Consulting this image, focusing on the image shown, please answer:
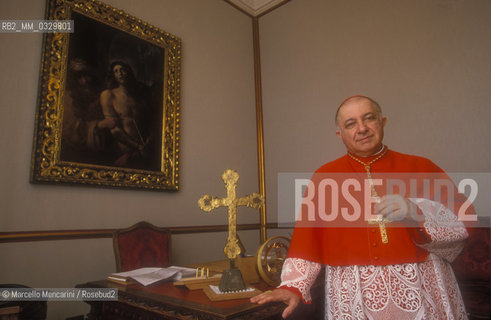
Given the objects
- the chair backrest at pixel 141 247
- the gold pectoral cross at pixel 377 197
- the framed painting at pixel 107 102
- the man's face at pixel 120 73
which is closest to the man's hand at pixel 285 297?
the gold pectoral cross at pixel 377 197

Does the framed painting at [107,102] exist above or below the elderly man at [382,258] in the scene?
above

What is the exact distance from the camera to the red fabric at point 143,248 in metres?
2.72

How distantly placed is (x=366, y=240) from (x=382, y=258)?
100 mm

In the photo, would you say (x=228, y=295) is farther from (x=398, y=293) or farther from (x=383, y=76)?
(x=383, y=76)

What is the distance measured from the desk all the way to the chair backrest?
655mm

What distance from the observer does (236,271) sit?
1.63m

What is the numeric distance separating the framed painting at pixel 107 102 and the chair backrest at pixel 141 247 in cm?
52

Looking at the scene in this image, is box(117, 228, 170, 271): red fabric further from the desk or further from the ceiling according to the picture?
the ceiling

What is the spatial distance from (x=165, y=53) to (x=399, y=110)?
104 inches

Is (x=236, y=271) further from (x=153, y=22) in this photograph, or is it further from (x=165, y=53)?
(x=153, y=22)

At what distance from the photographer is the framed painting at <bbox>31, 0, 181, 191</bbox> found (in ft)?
9.11

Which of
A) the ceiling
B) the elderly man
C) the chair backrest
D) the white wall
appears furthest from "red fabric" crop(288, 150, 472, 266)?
the ceiling

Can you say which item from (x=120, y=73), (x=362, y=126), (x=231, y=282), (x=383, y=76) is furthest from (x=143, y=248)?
(x=383, y=76)

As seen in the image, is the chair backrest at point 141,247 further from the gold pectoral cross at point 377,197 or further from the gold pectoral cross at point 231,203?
the gold pectoral cross at point 377,197
